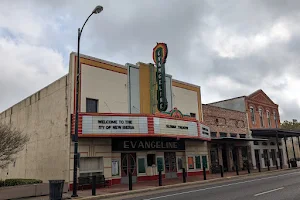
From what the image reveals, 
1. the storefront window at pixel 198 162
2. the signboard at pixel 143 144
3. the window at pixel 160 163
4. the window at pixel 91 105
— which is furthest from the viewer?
the storefront window at pixel 198 162

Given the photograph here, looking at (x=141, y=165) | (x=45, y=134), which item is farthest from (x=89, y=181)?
(x=45, y=134)

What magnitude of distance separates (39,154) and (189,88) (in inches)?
595

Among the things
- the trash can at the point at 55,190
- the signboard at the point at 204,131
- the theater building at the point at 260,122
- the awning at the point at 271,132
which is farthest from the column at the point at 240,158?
the trash can at the point at 55,190

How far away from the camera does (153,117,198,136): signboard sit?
2008 centimetres

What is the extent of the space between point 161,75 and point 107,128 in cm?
680

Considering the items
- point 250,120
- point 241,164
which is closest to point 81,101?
point 241,164

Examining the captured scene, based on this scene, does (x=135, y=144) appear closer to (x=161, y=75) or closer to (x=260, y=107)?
(x=161, y=75)

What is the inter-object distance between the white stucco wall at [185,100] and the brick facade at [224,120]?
196 centimetres

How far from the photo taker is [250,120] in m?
36.7

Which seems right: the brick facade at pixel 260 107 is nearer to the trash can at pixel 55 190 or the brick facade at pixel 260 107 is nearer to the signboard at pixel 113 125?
the signboard at pixel 113 125

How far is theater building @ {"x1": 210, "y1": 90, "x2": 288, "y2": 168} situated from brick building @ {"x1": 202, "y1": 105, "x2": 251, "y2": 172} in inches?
61.8

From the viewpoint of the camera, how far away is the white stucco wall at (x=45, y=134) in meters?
19.0

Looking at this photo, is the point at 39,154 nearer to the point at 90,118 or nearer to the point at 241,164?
the point at 90,118

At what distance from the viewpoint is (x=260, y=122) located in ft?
127
